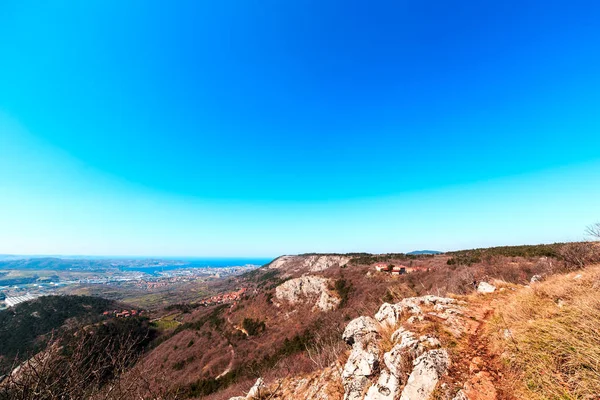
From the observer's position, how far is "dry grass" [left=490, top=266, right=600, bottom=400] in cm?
449

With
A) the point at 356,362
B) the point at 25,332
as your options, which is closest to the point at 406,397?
the point at 356,362

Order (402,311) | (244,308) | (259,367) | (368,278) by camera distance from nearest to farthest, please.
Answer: (402,311) → (259,367) → (368,278) → (244,308)

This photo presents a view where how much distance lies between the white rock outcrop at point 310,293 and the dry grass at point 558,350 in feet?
211

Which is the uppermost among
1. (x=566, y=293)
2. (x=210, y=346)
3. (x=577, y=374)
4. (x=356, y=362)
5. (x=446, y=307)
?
(x=566, y=293)

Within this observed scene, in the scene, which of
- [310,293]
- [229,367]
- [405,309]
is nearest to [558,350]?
[405,309]

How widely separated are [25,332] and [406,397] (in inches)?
5548

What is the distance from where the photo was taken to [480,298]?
12.9 metres

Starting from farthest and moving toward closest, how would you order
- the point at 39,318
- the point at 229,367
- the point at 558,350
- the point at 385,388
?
the point at 39,318 → the point at 229,367 → the point at 385,388 → the point at 558,350

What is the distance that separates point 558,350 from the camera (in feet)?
17.6

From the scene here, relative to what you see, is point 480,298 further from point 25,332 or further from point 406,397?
point 25,332

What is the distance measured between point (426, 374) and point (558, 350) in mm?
3193

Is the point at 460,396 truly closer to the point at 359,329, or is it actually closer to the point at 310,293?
the point at 359,329

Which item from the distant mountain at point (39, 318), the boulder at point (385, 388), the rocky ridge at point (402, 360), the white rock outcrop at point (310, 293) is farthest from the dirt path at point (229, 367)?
the boulder at point (385, 388)

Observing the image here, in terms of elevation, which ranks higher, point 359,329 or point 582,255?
point 582,255
